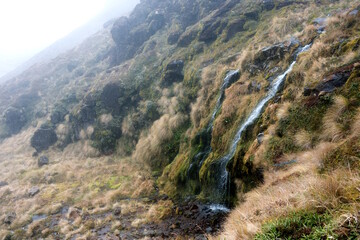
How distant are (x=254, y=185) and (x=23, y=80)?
69.1 metres

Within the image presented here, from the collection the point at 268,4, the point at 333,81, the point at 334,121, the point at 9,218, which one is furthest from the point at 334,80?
the point at 9,218

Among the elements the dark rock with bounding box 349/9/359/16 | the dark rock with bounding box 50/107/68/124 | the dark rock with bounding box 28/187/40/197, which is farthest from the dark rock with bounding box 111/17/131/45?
the dark rock with bounding box 349/9/359/16

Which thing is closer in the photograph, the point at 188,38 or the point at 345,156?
the point at 345,156

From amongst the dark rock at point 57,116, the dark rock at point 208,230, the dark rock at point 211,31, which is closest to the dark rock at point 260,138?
the dark rock at point 208,230

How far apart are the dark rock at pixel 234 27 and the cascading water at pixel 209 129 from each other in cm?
1030

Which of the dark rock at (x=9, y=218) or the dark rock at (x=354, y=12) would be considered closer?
the dark rock at (x=354, y=12)

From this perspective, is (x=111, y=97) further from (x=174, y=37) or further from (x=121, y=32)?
(x=121, y=32)

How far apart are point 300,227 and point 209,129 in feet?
33.4

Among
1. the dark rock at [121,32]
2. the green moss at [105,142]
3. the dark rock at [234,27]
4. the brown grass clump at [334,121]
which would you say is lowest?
the green moss at [105,142]

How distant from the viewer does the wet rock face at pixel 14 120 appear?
40894 millimetres

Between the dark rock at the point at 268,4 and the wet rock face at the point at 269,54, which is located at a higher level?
the dark rock at the point at 268,4

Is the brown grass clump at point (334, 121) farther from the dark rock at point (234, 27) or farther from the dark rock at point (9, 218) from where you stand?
the dark rock at point (234, 27)

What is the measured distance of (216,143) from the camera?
38.0ft

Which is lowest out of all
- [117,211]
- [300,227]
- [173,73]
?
[117,211]
